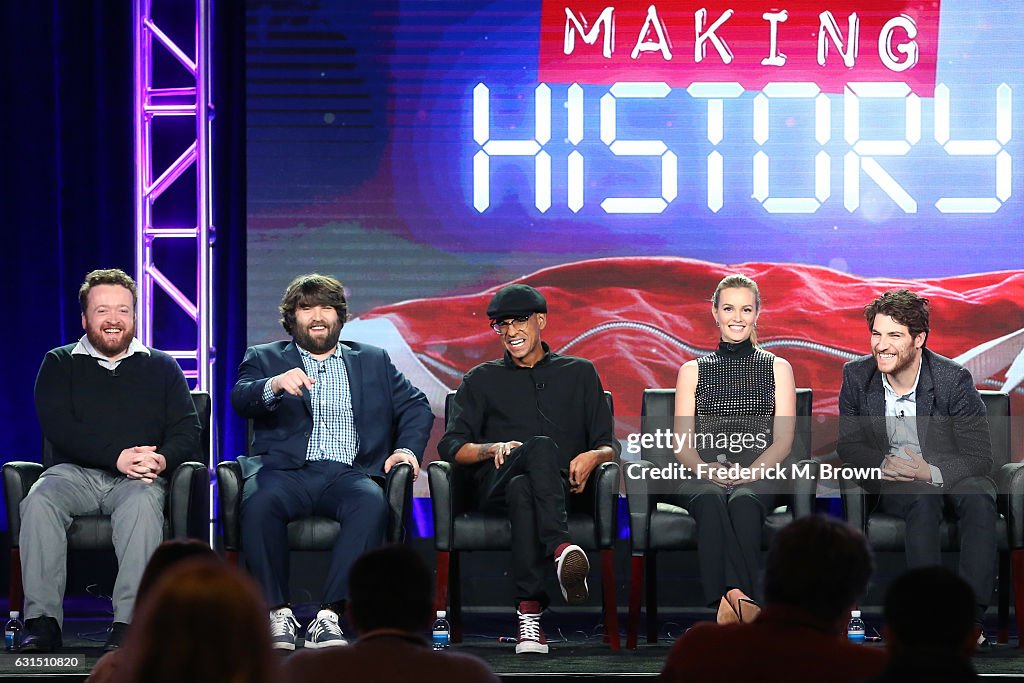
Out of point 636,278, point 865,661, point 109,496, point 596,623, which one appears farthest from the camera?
point 636,278

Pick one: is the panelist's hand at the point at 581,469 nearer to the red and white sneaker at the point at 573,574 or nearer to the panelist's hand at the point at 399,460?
the red and white sneaker at the point at 573,574

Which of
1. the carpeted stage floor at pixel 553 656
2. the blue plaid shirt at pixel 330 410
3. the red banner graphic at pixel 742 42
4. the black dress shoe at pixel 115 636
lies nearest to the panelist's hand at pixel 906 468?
the carpeted stage floor at pixel 553 656

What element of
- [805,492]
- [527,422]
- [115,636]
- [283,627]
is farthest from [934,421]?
[115,636]

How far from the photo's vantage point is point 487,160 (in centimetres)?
554

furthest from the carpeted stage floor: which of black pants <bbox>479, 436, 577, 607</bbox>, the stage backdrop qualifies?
the stage backdrop

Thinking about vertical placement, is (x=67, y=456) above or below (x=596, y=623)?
above

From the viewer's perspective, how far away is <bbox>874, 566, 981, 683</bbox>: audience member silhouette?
1760mm

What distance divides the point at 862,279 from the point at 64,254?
11.5 ft

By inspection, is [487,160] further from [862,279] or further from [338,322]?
[862,279]

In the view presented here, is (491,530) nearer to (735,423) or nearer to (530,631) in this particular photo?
(530,631)

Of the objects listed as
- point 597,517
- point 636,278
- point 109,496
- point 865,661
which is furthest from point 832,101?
point 865,661

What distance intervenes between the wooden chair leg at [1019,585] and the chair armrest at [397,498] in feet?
6.97

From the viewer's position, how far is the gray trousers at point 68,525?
414 cm

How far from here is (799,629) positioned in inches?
76.8
